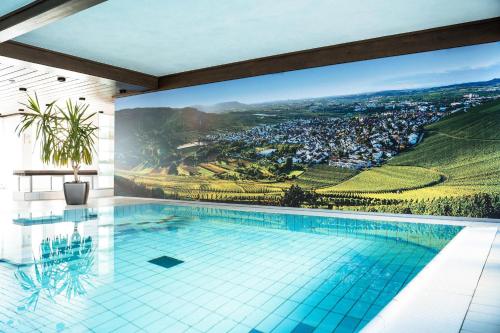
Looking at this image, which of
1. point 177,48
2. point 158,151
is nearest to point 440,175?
point 177,48

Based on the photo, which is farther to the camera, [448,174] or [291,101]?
[291,101]

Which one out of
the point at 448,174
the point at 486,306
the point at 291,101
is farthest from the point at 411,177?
the point at 486,306

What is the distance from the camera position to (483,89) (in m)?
6.12

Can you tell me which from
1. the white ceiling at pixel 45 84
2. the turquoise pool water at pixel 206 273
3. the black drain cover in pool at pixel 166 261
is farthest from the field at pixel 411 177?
the black drain cover in pool at pixel 166 261

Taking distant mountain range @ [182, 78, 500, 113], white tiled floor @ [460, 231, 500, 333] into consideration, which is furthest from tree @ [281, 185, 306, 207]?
white tiled floor @ [460, 231, 500, 333]

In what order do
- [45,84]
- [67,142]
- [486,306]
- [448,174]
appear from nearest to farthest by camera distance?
[486,306] < [448,174] < [45,84] < [67,142]

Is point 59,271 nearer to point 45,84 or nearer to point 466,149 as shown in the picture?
point 466,149

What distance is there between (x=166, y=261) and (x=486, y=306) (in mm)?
3091

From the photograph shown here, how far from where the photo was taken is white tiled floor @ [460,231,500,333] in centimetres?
211

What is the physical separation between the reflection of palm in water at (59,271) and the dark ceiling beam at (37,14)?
294cm

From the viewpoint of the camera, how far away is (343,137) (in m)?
7.52

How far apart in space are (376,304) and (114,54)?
6551mm

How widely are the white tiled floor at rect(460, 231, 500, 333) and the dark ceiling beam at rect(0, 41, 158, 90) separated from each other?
294 inches

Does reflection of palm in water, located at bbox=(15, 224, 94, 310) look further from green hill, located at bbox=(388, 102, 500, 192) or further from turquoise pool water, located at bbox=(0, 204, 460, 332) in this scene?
green hill, located at bbox=(388, 102, 500, 192)
